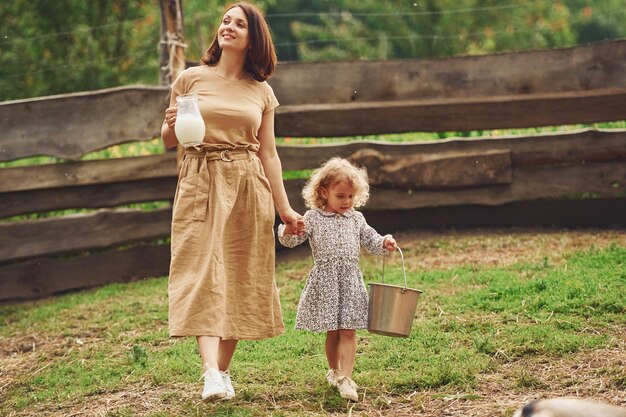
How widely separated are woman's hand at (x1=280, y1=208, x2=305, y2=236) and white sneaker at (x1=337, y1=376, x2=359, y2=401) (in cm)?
71

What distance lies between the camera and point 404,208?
8.06 metres

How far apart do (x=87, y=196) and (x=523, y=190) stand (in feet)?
11.6

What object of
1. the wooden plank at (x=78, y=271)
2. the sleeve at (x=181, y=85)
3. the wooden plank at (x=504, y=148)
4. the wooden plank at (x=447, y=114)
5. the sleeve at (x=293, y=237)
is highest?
the sleeve at (x=181, y=85)

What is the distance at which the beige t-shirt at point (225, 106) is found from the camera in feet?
14.7

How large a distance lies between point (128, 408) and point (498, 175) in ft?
14.0

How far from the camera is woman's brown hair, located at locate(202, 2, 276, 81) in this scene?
4602mm

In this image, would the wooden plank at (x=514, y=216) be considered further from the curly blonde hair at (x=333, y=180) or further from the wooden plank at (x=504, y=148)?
the curly blonde hair at (x=333, y=180)

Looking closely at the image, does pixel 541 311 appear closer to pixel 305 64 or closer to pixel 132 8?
pixel 305 64

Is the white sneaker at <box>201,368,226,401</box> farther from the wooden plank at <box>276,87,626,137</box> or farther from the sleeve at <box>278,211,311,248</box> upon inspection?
the wooden plank at <box>276,87,626,137</box>

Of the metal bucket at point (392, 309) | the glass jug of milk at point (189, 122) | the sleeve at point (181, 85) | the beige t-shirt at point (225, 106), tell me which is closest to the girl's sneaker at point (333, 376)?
the metal bucket at point (392, 309)

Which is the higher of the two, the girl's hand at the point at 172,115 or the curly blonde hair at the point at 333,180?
the girl's hand at the point at 172,115

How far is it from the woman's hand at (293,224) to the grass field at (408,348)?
0.77 m

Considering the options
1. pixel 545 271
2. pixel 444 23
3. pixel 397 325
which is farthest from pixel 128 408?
pixel 444 23

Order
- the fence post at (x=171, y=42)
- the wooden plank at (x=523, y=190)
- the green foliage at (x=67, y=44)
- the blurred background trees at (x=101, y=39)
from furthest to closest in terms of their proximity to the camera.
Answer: the green foliage at (x=67, y=44) → the blurred background trees at (x=101, y=39) → the wooden plank at (x=523, y=190) → the fence post at (x=171, y=42)
